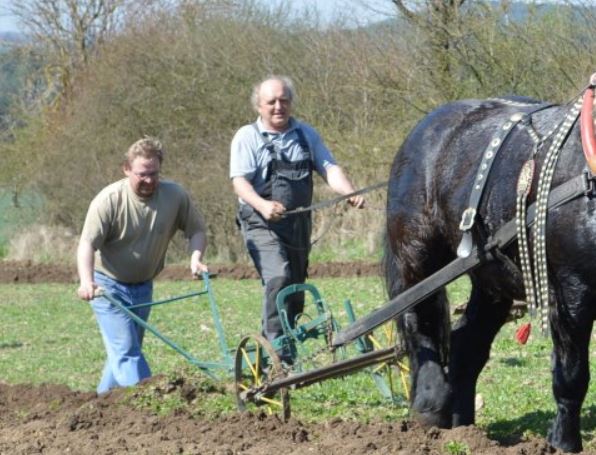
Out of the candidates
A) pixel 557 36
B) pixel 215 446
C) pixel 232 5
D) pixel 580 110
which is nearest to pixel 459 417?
pixel 215 446

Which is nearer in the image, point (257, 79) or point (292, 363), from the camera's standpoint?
point (292, 363)

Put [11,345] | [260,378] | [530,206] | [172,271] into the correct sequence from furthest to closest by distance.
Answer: [172,271] < [11,345] < [260,378] < [530,206]

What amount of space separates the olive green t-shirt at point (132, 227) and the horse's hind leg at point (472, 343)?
203 centimetres

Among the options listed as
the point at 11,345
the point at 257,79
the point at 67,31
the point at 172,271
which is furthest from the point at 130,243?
the point at 67,31

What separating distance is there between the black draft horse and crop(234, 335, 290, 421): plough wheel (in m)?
0.71

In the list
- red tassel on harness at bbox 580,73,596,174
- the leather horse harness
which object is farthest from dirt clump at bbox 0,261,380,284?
red tassel on harness at bbox 580,73,596,174

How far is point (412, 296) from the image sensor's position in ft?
19.7

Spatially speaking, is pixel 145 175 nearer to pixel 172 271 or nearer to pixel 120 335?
pixel 120 335

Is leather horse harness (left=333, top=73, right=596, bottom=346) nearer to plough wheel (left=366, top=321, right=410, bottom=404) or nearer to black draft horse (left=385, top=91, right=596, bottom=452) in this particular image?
black draft horse (left=385, top=91, right=596, bottom=452)

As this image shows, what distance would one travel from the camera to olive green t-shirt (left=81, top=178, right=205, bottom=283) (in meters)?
7.45

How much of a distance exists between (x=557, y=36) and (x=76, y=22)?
58.8 feet

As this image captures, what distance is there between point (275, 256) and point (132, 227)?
35.6 inches

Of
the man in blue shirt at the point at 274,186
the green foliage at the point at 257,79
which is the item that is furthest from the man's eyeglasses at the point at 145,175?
the green foliage at the point at 257,79

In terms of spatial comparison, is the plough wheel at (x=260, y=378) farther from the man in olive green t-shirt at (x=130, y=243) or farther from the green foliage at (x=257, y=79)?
the green foliage at (x=257, y=79)
